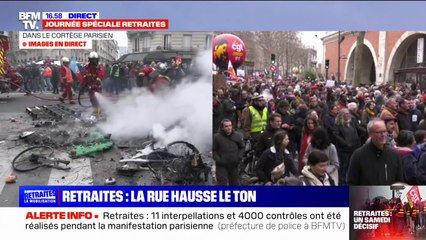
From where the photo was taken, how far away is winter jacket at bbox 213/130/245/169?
138 inches

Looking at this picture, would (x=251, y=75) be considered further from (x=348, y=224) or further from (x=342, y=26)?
(x=348, y=224)

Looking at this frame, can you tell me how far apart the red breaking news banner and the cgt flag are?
7.40 ft

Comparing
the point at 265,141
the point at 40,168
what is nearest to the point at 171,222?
the point at 265,141

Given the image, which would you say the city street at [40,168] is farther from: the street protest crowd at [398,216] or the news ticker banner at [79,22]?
the street protest crowd at [398,216]

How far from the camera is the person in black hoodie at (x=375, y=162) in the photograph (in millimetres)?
3529

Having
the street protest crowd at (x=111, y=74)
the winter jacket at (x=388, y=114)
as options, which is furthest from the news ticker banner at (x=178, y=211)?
the street protest crowd at (x=111, y=74)

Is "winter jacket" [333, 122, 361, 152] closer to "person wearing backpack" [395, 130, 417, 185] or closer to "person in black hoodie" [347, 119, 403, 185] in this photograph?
"person in black hoodie" [347, 119, 403, 185]

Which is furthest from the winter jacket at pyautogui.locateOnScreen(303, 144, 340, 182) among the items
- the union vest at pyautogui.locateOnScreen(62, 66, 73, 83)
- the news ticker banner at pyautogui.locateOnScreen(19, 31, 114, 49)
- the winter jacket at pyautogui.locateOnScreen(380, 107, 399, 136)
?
the union vest at pyautogui.locateOnScreen(62, 66, 73, 83)

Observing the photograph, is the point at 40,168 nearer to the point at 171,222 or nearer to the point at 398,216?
the point at 171,222

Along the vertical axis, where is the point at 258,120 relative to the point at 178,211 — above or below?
above

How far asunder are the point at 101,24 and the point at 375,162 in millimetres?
2326

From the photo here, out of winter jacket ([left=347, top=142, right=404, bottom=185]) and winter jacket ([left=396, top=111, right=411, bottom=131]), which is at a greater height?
winter jacket ([left=396, top=111, right=411, bottom=131])

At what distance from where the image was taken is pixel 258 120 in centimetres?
359

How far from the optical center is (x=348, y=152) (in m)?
3.55
